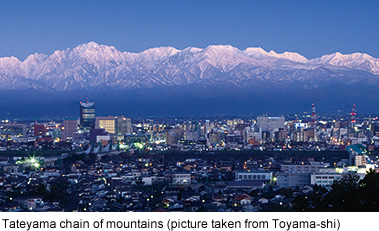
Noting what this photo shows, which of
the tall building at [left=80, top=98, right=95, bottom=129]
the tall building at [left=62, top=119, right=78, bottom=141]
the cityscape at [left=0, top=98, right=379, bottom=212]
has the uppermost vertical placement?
the tall building at [left=80, top=98, right=95, bottom=129]

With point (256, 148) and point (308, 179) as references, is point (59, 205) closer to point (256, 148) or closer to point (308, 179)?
point (308, 179)

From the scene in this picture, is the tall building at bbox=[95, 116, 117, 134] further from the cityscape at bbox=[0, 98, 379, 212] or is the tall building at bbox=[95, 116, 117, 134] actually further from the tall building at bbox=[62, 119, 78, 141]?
the cityscape at bbox=[0, 98, 379, 212]

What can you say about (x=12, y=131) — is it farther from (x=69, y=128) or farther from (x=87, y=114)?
(x=87, y=114)

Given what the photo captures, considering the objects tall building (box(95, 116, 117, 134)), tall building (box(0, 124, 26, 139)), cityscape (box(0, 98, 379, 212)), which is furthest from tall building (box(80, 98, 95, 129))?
cityscape (box(0, 98, 379, 212))

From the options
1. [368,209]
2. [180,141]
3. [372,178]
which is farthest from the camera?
[180,141]

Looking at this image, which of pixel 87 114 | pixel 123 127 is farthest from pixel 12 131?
pixel 87 114

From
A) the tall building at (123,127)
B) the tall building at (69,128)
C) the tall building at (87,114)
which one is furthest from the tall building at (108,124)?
the tall building at (87,114)

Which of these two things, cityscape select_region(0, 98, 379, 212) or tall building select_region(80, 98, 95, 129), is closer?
cityscape select_region(0, 98, 379, 212)
